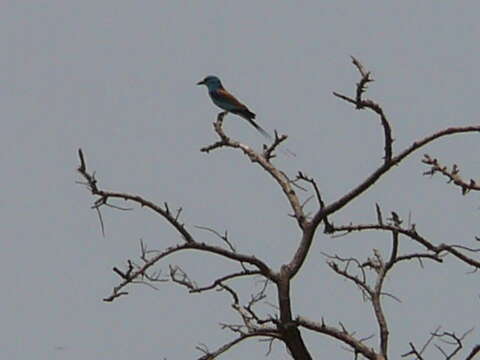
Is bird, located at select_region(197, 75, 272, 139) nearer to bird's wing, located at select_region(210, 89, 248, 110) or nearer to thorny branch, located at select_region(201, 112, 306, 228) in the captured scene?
bird's wing, located at select_region(210, 89, 248, 110)

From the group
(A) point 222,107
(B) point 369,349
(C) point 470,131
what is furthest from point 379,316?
(A) point 222,107

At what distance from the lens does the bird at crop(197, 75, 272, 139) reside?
1488 cm

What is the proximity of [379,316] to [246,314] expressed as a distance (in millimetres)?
1324

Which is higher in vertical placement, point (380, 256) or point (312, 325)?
point (380, 256)

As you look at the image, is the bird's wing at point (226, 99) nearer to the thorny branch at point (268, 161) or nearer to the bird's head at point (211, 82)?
the bird's head at point (211, 82)

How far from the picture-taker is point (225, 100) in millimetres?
15477

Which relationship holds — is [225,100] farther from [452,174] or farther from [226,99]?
[452,174]

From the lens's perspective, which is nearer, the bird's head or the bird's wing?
the bird's wing

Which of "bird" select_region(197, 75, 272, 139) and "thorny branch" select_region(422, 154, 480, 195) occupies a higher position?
"bird" select_region(197, 75, 272, 139)

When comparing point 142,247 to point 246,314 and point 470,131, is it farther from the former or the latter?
point 470,131

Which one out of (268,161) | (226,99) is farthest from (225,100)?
(268,161)

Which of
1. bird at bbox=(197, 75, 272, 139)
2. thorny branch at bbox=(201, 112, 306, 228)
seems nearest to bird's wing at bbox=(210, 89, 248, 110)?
bird at bbox=(197, 75, 272, 139)

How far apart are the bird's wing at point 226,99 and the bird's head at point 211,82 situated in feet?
0.83

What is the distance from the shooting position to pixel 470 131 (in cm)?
975
